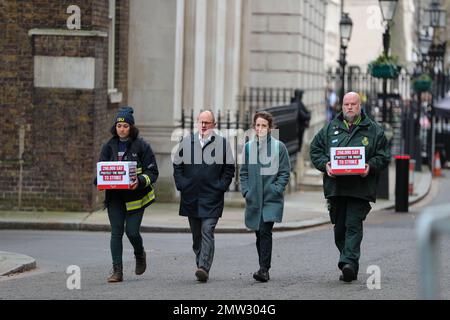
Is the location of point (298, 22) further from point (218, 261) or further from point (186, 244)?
point (218, 261)

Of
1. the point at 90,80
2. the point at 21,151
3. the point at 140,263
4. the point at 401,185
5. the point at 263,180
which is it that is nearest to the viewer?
the point at 263,180

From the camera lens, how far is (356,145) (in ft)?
40.4

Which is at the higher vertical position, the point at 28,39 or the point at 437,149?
the point at 28,39

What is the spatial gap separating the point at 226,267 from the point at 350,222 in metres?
2.25

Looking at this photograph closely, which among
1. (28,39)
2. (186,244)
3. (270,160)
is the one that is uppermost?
(28,39)

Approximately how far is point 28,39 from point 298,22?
50.8 ft

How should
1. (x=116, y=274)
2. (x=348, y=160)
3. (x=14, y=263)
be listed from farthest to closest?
1. (x=14, y=263)
2. (x=116, y=274)
3. (x=348, y=160)

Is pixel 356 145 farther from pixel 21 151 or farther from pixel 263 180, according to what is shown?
pixel 21 151

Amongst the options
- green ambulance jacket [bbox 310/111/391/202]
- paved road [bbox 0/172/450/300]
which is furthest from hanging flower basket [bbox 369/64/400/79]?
green ambulance jacket [bbox 310/111/391/202]

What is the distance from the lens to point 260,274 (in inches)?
483

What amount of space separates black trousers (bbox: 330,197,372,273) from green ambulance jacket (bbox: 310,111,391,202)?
0.10 metres

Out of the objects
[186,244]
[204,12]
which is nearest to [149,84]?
[204,12]

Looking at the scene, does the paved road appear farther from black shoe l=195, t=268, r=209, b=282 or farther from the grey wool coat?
the grey wool coat

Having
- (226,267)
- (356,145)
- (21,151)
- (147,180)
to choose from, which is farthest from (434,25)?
(147,180)
